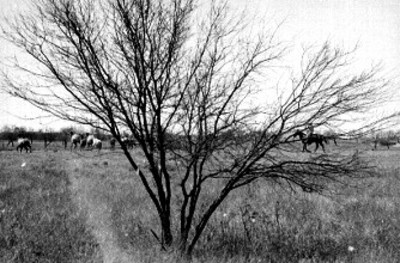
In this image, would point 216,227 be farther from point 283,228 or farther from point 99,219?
point 99,219

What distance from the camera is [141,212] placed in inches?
270

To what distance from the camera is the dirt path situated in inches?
178

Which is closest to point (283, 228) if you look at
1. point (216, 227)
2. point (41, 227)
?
point (216, 227)

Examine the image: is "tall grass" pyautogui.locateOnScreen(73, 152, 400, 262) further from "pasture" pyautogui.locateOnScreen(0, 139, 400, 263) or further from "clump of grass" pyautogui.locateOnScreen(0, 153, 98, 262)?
"clump of grass" pyautogui.locateOnScreen(0, 153, 98, 262)

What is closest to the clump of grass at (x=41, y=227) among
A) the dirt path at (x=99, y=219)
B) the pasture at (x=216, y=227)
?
the pasture at (x=216, y=227)

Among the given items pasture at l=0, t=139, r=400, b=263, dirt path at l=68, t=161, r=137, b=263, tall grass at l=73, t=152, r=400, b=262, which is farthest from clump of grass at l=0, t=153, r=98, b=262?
tall grass at l=73, t=152, r=400, b=262

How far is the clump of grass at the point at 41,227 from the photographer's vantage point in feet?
14.3

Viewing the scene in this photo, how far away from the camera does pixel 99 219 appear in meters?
6.45

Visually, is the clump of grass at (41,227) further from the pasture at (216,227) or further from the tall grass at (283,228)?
the tall grass at (283,228)

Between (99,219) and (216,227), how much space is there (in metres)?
2.27

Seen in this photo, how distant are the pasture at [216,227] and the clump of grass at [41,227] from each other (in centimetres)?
1

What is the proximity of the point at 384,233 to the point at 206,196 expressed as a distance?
4.11m

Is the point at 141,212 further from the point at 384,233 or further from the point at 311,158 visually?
the point at 384,233

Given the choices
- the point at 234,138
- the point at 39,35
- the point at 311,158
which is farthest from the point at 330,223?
the point at 39,35
